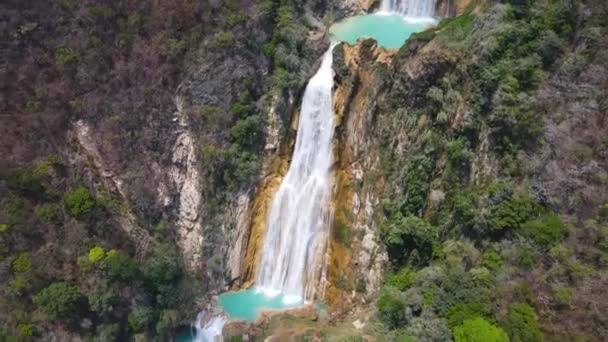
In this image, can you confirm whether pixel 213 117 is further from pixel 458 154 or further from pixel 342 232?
pixel 458 154

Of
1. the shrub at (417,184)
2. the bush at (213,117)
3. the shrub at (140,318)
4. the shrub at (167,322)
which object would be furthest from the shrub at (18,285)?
the shrub at (417,184)

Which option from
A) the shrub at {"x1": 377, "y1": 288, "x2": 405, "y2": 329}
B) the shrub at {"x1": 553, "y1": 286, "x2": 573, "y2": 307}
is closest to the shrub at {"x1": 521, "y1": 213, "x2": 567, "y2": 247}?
the shrub at {"x1": 553, "y1": 286, "x2": 573, "y2": 307}

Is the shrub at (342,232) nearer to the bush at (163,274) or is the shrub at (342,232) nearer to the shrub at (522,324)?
the bush at (163,274)

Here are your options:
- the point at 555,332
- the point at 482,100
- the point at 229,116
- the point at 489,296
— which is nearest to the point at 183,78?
the point at 229,116

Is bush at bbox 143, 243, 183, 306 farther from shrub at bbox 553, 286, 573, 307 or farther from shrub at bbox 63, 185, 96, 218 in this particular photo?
shrub at bbox 553, 286, 573, 307

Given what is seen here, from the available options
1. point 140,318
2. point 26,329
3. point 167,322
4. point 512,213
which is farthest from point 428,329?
point 26,329

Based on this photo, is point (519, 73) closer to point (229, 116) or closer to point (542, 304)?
point (542, 304)
